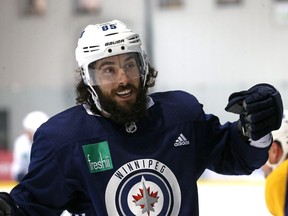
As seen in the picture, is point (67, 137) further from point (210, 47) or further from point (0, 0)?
point (210, 47)

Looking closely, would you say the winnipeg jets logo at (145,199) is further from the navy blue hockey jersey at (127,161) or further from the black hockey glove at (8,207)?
the black hockey glove at (8,207)

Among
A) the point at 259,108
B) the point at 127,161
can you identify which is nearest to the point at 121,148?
the point at 127,161

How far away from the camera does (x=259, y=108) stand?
178cm

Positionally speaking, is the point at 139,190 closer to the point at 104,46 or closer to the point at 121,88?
the point at 121,88

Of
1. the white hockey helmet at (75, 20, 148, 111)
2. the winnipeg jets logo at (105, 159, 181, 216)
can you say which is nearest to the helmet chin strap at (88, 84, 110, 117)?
the white hockey helmet at (75, 20, 148, 111)

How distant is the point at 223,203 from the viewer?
357 centimetres

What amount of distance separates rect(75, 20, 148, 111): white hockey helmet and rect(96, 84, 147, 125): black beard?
31 mm

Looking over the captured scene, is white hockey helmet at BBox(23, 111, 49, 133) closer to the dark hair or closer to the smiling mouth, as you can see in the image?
the dark hair

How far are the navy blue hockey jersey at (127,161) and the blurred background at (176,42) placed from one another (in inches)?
7.1

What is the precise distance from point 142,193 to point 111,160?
103 millimetres

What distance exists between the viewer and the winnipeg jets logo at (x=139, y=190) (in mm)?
1909

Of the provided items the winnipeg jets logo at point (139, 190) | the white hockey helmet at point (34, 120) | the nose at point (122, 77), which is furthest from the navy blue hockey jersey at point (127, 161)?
the white hockey helmet at point (34, 120)

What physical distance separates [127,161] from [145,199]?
0.10 meters

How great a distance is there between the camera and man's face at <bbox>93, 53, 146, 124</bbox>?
6.28 feet
